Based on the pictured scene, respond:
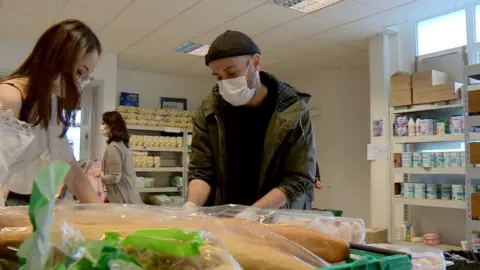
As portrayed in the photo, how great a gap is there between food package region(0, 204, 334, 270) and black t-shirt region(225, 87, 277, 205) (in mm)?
871

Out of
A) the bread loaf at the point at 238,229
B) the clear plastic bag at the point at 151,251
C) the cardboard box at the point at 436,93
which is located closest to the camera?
the clear plastic bag at the point at 151,251

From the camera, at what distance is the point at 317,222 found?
65 cm

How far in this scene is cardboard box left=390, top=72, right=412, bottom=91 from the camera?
168 inches

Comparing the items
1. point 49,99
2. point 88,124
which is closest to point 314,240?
point 49,99

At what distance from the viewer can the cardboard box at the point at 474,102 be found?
280 centimetres

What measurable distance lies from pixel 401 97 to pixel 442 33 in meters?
0.88

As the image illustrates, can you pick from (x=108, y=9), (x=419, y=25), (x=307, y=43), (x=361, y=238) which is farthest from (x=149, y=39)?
(x=361, y=238)

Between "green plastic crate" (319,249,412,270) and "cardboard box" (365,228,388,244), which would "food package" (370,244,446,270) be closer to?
"green plastic crate" (319,249,412,270)

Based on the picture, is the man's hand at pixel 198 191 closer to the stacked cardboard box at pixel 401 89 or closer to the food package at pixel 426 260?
the food package at pixel 426 260

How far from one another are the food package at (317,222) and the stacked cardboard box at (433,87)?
12.1 ft

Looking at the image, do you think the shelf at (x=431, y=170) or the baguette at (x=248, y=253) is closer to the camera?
the baguette at (x=248, y=253)

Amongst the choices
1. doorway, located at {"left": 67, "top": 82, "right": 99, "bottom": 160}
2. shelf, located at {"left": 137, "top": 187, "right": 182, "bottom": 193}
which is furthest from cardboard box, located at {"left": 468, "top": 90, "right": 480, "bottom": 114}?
doorway, located at {"left": 67, "top": 82, "right": 99, "bottom": 160}

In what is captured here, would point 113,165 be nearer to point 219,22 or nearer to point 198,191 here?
point 219,22

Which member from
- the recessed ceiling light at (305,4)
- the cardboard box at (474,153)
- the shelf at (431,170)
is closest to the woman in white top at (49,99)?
the cardboard box at (474,153)
